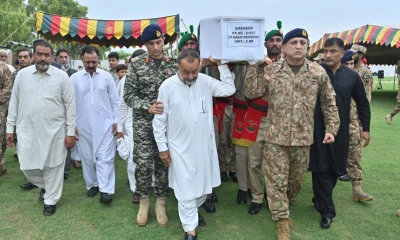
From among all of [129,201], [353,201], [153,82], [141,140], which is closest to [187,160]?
[141,140]

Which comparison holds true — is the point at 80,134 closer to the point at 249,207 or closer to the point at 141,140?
the point at 141,140

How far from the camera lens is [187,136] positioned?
9.77 feet

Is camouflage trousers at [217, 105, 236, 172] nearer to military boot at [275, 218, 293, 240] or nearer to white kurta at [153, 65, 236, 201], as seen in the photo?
white kurta at [153, 65, 236, 201]

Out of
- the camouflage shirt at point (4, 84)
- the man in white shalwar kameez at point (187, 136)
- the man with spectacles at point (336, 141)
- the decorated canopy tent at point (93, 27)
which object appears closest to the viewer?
the man in white shalwar kameez at point (187, 136)

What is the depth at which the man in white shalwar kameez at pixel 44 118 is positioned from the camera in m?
3.55

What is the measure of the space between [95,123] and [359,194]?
337 cm

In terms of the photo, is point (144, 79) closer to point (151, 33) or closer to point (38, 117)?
point (151, 33)

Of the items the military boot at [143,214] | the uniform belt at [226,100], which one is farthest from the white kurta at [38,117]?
the uniform belt at [226,100]

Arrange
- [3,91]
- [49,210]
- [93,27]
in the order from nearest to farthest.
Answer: [49,210]
[3,91]
[93,27]

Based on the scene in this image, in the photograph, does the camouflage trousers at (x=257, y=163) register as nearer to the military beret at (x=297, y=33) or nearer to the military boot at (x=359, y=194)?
the military beret at (x=297, y=33)

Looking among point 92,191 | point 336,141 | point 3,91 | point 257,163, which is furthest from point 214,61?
point 3,91

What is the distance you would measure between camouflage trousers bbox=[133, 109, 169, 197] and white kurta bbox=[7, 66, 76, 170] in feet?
3.15

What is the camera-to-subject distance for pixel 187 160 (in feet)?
9.73

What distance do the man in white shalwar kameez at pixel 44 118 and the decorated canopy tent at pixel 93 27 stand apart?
5.13 meters
